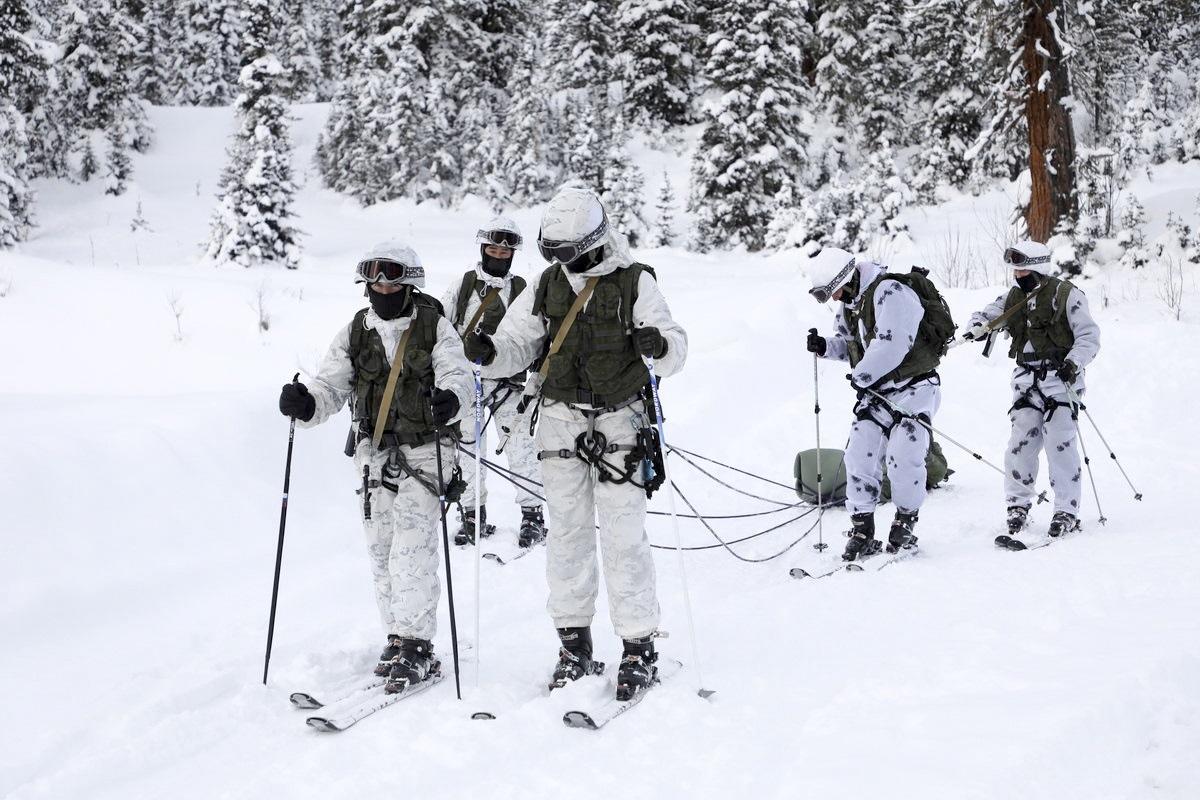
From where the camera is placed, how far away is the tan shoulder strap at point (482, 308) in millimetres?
7141

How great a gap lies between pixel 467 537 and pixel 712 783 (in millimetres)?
4144

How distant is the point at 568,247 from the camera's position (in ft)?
14.5

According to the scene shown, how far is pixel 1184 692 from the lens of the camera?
361cm

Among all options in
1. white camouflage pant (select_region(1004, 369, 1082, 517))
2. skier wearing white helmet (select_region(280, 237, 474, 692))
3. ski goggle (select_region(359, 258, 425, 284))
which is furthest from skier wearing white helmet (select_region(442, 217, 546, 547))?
white camouflage pant (select_region(1004, 369, 1082, 517))

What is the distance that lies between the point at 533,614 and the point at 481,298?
266 cm

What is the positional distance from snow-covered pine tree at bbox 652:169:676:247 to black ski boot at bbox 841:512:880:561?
20.4 metres

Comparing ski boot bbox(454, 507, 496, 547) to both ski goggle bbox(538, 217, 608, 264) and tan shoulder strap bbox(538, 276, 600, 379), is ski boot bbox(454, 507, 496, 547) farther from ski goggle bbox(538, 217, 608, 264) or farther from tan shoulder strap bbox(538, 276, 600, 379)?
ski goggle bbox(538, 217, 608, 264)

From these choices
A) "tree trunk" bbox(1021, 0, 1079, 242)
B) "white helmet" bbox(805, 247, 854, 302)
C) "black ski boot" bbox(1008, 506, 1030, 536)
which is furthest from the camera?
"tree trunk" bbox(1021, 0, 1079, 242)

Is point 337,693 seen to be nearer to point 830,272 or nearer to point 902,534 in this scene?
point 902,534

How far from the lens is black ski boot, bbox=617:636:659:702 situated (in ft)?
14.2

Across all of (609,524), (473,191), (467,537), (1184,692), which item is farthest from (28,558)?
(473,191)

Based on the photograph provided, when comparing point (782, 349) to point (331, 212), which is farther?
point (331, 212)

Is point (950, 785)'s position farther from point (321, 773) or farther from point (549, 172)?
point (549, 172)

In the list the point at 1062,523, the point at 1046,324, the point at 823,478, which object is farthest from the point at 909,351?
the point at 823,478
